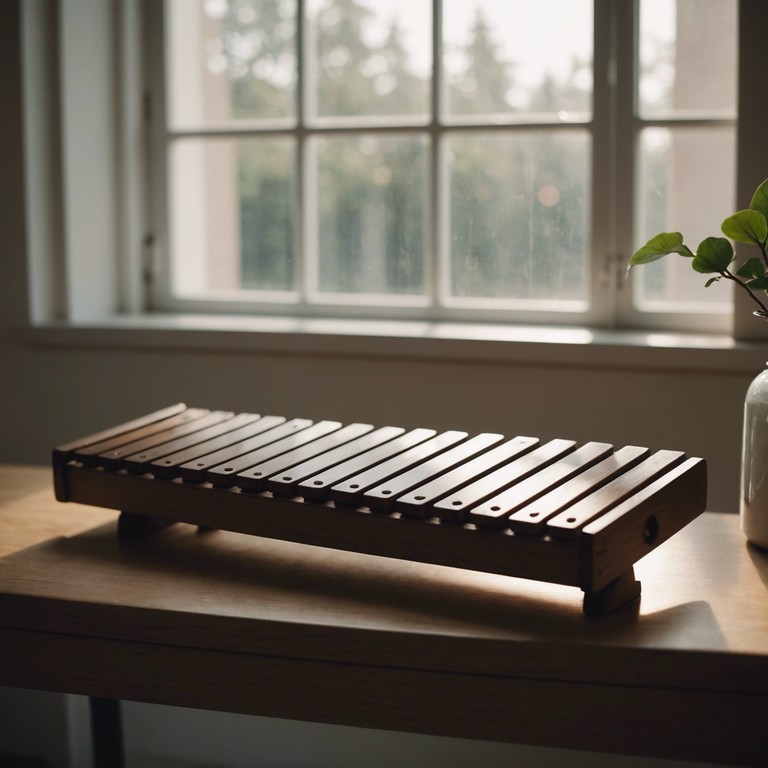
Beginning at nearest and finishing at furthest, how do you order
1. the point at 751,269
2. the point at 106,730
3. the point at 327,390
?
the point at 751,269 < the point at 106,730 < the point at 327,390

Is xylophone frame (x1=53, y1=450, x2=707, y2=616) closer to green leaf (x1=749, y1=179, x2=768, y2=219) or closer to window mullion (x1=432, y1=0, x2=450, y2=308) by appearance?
green leaf (x1=749, y1=179, x2=768, y2=219)

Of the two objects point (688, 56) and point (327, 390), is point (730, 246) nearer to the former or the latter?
point (688, 56)

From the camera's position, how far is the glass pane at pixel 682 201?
2166 mm

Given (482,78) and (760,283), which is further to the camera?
(482,78)

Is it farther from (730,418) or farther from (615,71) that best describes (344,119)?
(730,418)

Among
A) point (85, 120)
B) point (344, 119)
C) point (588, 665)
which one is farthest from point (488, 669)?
point (85, 120)

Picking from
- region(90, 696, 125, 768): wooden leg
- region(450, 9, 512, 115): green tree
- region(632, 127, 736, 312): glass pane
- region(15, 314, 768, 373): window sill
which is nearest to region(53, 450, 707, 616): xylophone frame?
region(90, 696, 125, 768): wooden leg

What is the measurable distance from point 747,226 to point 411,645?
69cm

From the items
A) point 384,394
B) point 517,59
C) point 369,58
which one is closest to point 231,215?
point 369,58

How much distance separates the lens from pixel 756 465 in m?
1.40

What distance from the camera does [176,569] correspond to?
140 centimetres

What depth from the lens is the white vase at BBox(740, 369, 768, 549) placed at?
1382 mm

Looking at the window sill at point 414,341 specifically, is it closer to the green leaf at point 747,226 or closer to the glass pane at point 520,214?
the glass pane at point 520,214

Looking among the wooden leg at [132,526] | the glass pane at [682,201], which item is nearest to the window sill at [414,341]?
the glass pane at [682,201]
